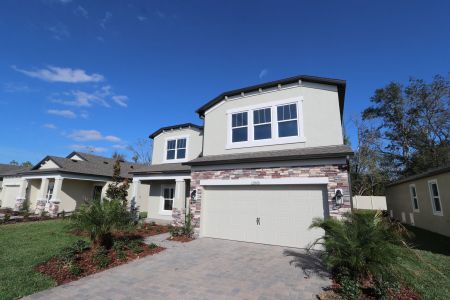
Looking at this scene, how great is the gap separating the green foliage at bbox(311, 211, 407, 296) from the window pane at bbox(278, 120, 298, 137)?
506cm

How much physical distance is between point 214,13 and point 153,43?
12.3 ft

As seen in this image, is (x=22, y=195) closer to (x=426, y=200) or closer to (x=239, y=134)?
(x=239, y=134)

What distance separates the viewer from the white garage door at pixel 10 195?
87.5 ft

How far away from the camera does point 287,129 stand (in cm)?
1109

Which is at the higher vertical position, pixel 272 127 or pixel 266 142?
pixel 272 127

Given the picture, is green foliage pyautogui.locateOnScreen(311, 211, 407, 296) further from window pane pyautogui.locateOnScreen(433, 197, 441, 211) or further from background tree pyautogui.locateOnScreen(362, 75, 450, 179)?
background tree pyautogui.locateOnScreen(362, 75, 450, 179)

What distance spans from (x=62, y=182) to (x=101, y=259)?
56.2 ft

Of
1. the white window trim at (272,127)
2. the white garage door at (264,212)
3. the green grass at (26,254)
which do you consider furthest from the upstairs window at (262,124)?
the green grass at (26,254)

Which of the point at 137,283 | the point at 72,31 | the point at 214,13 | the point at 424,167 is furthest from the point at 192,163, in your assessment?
the point at 424,167

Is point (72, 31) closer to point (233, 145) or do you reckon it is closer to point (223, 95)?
point (223, 95)

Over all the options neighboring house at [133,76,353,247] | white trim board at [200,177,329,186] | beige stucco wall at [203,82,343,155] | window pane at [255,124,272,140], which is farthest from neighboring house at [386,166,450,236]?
window pane at [255,124,272,140]

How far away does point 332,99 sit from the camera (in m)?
10.4

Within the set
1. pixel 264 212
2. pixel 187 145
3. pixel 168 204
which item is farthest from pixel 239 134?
pixel 168 204

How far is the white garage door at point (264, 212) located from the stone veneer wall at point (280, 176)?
0.39 metres
